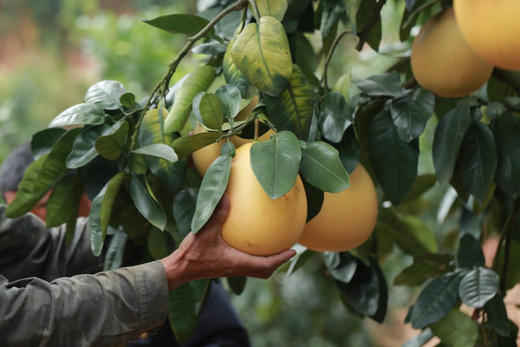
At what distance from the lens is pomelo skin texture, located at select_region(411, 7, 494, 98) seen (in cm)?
78

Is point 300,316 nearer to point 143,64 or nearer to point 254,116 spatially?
point 143,64

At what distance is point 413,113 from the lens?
838 millimetres

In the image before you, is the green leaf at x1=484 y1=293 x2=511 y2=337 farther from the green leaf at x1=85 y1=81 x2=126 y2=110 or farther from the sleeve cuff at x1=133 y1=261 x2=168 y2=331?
the green leaf at x1=85 y1=81 x2=126 y2=110

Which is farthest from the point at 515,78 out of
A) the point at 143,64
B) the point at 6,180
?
the point at 143,64

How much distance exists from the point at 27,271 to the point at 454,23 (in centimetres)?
80

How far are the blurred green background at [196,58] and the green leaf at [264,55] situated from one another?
0.32 metres

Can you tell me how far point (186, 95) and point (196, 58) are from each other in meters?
0.67

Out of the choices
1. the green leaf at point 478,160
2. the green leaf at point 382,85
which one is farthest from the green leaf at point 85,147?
the green leaf at point 478,160

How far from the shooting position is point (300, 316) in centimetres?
275

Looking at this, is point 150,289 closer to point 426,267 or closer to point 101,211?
point 101,211

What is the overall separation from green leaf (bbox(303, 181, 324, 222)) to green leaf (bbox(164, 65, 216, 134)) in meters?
0.16

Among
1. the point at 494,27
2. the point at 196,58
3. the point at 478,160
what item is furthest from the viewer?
the point at 196,58

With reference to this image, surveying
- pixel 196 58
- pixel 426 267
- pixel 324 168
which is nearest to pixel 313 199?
pixel 324 168

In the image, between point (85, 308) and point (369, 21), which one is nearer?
point (85, 308)
